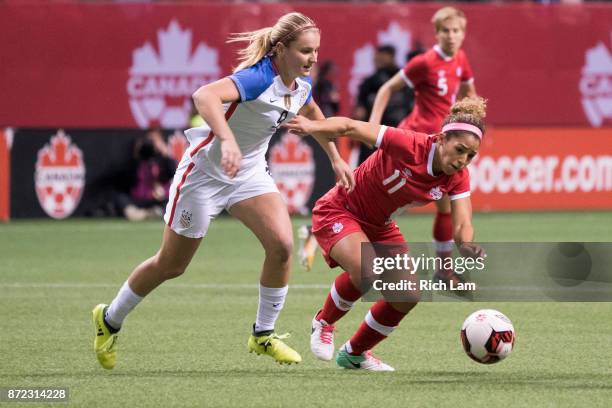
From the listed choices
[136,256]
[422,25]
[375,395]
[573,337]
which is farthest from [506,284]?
[422,25]

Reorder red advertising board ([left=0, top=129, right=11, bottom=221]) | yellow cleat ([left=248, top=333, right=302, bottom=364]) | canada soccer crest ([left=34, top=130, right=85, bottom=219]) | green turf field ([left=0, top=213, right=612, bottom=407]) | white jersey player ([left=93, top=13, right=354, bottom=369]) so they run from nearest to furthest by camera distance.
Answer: green turf field ([left=0, top=213, right=612, bottom=407]), white jersey player ([left=93, top=13, right=354, bottom=369]), yellow cleat ([left=248, top=333, right=302, bottom=364]), red advertising board ([left=0, top=129, right=11, bottom=221]), canada soccer crest ([left=34, top=130, right=85, bottom=219])

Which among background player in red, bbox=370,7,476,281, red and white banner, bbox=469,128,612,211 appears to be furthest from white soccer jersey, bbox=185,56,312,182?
red and white banner, bbox=469,128,612,211

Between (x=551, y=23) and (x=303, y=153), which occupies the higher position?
(x=551, y=23)

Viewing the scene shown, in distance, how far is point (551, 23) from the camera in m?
21.7

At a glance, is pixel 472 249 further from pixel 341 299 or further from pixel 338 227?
pixel 341 299

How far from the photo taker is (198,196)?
6973 mm

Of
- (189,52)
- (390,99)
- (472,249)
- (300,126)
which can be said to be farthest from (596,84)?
(300,126)

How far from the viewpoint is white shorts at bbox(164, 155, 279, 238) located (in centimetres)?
693

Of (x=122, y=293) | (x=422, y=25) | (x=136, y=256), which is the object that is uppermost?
(x=422, y=25)

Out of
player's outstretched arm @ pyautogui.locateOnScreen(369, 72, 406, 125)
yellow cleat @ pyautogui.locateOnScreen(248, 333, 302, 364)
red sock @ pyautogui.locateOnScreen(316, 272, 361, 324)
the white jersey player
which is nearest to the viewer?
the white jersey player

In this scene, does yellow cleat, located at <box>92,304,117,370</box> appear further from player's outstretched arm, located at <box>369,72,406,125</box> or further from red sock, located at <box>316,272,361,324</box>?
player's outstretched arm, located at <box>369,72,406,125</box>

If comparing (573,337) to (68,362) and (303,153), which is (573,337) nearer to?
(68,362)

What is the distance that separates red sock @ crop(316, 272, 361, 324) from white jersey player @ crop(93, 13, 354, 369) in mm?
343

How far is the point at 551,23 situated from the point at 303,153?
22.0 ft
